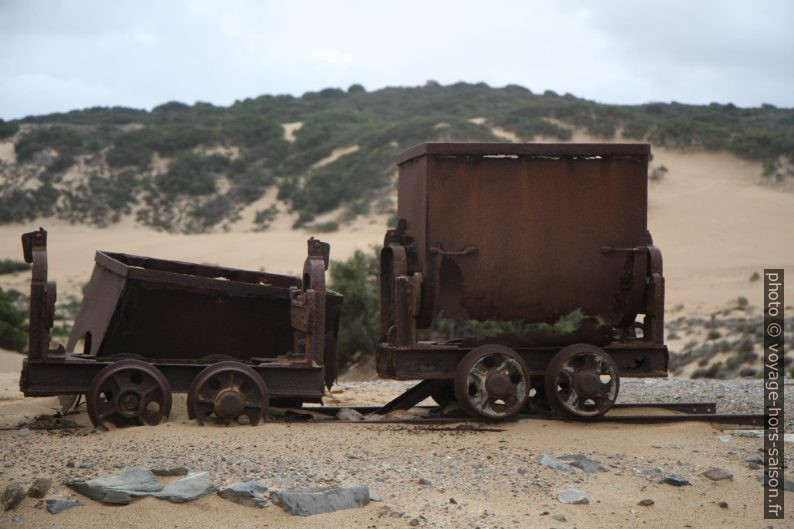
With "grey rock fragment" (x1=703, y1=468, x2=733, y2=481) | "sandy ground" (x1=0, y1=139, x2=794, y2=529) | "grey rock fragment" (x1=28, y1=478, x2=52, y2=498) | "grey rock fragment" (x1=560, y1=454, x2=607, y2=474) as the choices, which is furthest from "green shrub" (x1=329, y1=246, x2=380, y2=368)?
"grey rock fragment" (x1=28, y1=478, x2=52, y2=498)

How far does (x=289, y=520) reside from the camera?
17.3ft

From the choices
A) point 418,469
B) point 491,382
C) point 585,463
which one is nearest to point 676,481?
point 585,463

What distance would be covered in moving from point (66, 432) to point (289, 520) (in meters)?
2.81

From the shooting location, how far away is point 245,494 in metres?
5.49

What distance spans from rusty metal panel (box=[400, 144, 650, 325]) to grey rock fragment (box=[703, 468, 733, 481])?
6.89 feet

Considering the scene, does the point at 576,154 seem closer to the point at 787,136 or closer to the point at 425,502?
the point at 425,502

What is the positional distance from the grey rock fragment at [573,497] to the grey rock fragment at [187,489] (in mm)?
2093

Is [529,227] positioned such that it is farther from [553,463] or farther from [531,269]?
[553,463]

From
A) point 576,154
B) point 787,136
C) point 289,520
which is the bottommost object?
point 289,520

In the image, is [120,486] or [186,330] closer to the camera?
[120,486]

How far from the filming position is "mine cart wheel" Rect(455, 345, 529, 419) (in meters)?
7.76

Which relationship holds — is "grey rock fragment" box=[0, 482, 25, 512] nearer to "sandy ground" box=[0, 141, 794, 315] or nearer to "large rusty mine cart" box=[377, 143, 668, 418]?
"large rusty mine cart" box=[377, 143, 668, 418]

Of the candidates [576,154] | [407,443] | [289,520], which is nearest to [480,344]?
[407,443]

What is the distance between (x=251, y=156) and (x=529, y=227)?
1674 inches
